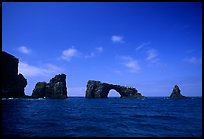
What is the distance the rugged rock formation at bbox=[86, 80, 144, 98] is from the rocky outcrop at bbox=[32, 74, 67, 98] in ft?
96.2

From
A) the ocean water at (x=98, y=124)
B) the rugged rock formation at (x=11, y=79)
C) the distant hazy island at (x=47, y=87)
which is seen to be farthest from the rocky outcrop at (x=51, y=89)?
the ocean water at (x=98, y=124)

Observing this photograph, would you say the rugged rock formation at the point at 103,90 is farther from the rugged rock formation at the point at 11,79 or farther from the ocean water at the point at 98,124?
the ocean water at the point at 98,124

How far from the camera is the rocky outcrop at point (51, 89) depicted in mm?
120762

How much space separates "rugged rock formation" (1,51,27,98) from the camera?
310ft

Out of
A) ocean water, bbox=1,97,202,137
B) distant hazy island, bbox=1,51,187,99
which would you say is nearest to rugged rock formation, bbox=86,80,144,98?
distant hazy island, bbox=1,51,187,99

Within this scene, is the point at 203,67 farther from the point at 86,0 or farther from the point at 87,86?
the point at 87,86

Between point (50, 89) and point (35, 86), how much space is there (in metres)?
8.83

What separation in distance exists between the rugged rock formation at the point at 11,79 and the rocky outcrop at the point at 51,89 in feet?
50.5

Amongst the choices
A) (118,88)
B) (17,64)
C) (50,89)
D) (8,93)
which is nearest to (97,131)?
(8,93)

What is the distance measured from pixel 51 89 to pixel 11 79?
1161 inches

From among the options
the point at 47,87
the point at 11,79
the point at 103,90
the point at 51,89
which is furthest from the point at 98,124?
the point at 103,90

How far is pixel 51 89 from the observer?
4894 inches

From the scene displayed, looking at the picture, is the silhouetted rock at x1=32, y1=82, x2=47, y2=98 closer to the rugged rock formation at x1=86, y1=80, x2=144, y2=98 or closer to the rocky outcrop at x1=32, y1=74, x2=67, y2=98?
the rocky outcrop at x1=32, y1=74, x2=67, y2=98

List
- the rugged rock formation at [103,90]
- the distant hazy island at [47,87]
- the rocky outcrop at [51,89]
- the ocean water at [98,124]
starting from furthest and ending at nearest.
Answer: the rugged rock formation at [103,90], the rocky outcrop at [51,89], the distant hazy island at [47,87], the ocean water at [98,124]
